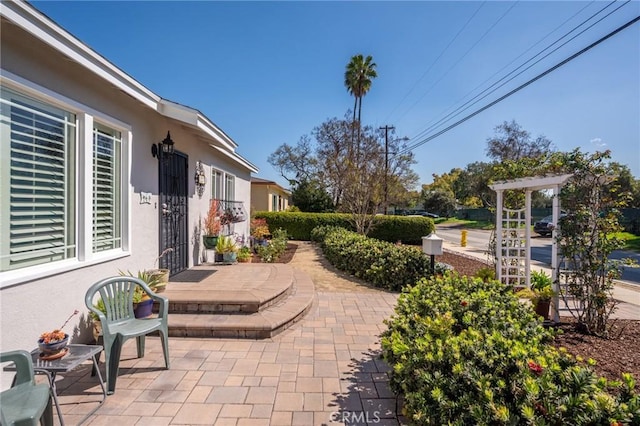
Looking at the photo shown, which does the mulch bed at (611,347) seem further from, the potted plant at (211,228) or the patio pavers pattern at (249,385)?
the potted plant at (211,228)

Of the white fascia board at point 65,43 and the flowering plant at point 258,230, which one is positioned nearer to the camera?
the white fascia board at point 65,43

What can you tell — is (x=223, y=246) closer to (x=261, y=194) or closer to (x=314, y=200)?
(x=314, y=200)

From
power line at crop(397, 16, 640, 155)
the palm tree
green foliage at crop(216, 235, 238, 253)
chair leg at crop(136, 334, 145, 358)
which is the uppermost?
the palm tree

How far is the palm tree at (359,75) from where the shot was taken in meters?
19.9

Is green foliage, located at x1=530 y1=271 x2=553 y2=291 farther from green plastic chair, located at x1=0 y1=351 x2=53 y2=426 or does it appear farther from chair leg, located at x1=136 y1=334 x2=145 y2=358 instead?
green plastic chair, located at x1=0 y1=351 x2=53 y2=426

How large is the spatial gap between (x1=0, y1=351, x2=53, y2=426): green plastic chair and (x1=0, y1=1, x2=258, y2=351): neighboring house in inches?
40.1

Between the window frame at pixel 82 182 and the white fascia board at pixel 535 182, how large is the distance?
20.5 ft

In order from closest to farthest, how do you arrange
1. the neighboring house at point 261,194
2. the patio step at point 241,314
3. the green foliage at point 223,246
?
the patio step at point 241,314, the green foliage at point 223,246, the neighboring house at point 261,194

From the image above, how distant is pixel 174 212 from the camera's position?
5.74 m

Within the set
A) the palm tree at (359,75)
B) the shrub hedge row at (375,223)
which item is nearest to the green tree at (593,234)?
the shrub hedge row at (375,223)

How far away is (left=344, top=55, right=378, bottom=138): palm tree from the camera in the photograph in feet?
65.3

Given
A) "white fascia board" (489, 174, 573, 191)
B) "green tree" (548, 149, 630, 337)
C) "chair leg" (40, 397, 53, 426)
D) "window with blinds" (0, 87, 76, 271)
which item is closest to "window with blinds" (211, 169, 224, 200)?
"window with blinds" (0, 87, 76, 271)

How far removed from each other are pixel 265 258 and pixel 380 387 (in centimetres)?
675

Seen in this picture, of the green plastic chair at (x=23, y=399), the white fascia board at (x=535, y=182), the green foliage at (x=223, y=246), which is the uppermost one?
the white fascia board at (x=535, y=182)
